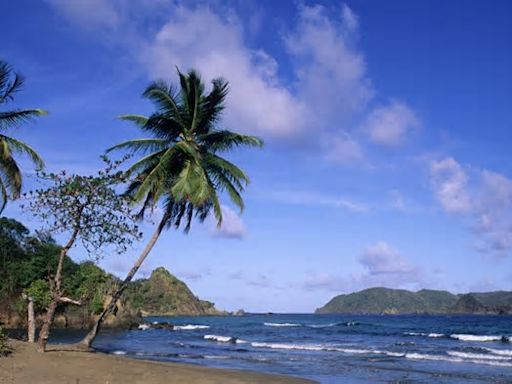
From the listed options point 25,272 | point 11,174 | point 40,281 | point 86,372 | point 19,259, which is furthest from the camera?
point 19,259

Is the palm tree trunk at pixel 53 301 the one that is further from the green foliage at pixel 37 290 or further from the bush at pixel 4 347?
the green foliage at pixel 37 290

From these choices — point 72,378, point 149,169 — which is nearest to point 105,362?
point 72,378

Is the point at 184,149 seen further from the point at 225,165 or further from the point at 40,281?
the point at 40,281

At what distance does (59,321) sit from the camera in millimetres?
50312

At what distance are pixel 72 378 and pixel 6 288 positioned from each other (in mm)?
36732

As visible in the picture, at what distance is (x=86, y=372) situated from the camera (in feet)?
44.5

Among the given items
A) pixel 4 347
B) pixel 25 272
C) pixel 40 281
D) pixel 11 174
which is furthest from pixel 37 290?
pixel 4 347

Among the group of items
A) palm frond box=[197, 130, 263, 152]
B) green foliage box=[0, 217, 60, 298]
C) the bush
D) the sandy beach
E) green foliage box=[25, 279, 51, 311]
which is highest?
palm frond box=[197, 130, 263, 152]

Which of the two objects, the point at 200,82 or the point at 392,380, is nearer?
the point at 392,380

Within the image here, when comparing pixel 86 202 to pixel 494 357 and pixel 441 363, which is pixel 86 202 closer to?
pixel 441 363

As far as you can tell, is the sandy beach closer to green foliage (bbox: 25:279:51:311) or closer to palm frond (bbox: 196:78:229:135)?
palm frond (bbox: 196:78:229:135)

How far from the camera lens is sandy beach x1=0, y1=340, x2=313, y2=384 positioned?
12336mm

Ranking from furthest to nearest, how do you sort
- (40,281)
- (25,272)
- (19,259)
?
(19,259), (25,272), (40,281)

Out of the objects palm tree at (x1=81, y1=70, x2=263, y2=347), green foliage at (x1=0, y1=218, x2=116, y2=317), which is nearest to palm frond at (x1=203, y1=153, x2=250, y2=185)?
palm tree at (x1=81, y1=70, x2=263, y2=347)
